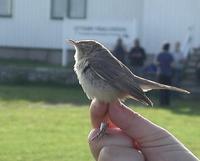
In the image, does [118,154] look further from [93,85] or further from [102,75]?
[102,75]

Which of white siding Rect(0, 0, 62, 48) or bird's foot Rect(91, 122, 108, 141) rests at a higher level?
bird's foot Rect(91, 122, 108, 141)

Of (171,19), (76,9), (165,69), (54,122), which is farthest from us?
(76,9)

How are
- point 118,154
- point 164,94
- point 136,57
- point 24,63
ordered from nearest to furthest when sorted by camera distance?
point 118,154
point 164,94
point 136,57
point 24,63

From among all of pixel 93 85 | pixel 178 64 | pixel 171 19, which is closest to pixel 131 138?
pixel 93 85

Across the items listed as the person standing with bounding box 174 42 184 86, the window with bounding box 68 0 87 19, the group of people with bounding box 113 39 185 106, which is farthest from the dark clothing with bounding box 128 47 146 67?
the window with bounding box 68 0 87 19

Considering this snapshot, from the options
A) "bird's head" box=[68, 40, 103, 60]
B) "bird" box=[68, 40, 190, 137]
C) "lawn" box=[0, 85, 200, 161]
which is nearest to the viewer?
"bird" box=[68, 40, 190, 137]

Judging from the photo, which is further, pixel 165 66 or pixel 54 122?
pixel 165 66

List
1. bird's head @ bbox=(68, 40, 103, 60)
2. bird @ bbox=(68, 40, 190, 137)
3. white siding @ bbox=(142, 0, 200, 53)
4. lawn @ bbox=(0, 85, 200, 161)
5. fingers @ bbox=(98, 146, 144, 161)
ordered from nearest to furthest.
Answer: fingers @ bbox=(98, 146, 144, 161)
bird @ bbox=(68, 40, 190, 137)
bird's head @ bbox=(68, 40, 103, 60)
lawn @ bbox=(0, 85, 200, 161)
white siding @ bbox=(142, 0, 200, 53)

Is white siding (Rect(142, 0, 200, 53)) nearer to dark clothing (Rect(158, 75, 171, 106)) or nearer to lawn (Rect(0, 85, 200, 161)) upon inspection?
lawn (Rect(0, 85, 200, 161))

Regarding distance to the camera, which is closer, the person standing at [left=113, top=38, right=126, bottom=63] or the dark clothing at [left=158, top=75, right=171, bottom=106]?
the dark clothing at [left=158, top=75, right=171, bottom=106]
